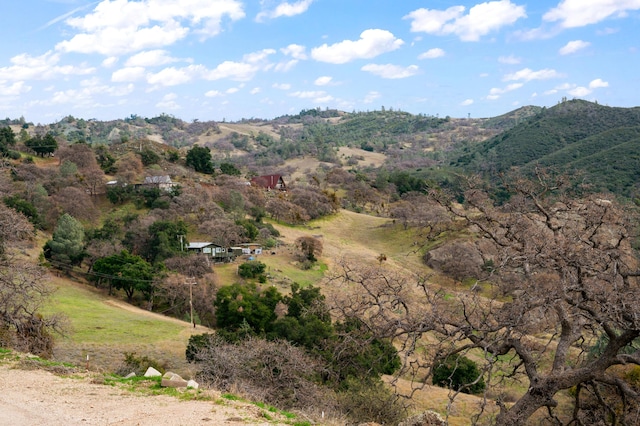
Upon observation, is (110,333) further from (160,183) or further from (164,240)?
(160,183)

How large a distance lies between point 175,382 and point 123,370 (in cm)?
610

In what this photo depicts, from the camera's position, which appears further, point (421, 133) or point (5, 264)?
point (421, 133)

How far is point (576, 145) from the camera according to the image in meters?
85.5

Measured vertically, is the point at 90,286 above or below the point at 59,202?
below

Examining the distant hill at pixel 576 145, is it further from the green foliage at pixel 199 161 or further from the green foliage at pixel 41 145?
the green foliage at pixel 41 145

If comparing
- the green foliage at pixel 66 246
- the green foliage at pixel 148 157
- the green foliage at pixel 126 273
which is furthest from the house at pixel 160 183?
the green foliage at pixel 126 273

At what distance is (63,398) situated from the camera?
954 centimetres

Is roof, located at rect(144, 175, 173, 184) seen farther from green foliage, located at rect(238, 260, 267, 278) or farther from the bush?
the bush

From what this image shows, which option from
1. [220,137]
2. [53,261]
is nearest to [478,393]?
[53,261]

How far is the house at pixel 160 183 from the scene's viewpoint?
49.3 meters

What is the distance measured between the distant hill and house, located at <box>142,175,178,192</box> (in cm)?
4148

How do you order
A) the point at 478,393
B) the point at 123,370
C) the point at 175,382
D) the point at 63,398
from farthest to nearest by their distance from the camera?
the point at 478,393 → the point at 123,370 → the point at 175,382 → the point at 63,398

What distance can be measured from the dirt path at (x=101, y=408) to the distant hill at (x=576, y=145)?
56.1m

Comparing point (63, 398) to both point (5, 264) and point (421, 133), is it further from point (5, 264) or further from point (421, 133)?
point (421, 133)
